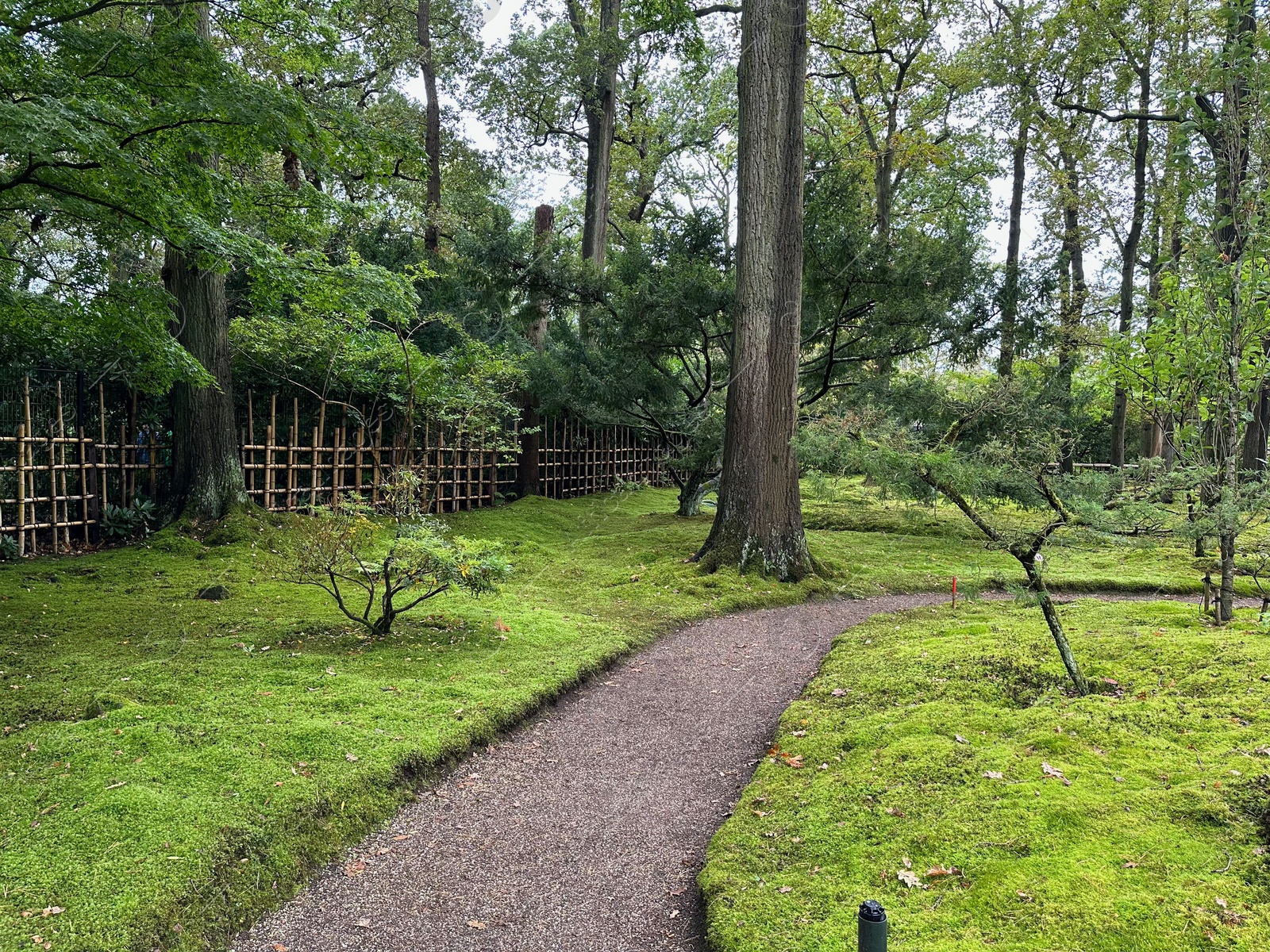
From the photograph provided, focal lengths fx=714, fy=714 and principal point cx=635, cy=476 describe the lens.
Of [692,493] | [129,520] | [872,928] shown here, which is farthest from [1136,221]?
[129,520]

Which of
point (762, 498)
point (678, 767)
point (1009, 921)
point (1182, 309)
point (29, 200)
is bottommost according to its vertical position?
point (678, 767)

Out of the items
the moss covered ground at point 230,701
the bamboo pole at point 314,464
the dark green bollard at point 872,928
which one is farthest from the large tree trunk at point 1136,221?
the dark green bollard at point 872,928

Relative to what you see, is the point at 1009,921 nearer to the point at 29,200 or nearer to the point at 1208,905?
the point at 1208,905

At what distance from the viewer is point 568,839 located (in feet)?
10.3

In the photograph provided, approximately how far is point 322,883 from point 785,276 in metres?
7.74

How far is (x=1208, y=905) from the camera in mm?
2090

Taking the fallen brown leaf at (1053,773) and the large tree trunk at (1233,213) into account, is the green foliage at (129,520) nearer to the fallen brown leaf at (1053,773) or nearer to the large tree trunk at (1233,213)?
the fallen brown leaf at (1053,773)

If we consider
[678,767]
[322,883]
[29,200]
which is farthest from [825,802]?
[29,200]

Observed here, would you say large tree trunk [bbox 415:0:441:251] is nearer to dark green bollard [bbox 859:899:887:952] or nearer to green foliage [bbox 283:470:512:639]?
green foliage [bbox 283:470:512:639]

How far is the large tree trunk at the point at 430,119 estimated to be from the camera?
15.4 meters

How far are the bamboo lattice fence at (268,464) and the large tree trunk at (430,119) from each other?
4.87m

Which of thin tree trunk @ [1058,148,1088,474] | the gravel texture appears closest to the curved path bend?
the gravel texture

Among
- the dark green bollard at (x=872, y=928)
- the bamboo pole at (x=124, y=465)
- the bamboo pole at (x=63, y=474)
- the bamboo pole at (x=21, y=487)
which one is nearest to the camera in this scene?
the dark green bollard at (x=872, y=928)

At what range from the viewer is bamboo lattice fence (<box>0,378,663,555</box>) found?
7.30 m
